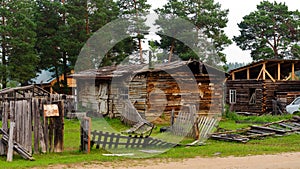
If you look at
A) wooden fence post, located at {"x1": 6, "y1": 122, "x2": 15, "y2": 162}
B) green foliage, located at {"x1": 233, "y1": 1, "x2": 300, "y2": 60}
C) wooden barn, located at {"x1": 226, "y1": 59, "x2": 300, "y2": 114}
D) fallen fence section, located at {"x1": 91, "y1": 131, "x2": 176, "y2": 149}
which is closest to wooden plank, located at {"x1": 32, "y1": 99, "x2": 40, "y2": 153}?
wooden fence post, located at {"x1": 6, "y1": 122, "x2": 15, "y2": 162}

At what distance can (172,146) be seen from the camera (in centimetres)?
1775

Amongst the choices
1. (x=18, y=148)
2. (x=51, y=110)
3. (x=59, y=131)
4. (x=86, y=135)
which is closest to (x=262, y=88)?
(x=86, y=135)

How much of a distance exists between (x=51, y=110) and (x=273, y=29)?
43.3m

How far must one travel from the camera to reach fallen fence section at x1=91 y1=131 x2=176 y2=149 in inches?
657

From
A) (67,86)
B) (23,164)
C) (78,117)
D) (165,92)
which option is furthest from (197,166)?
(67,86)

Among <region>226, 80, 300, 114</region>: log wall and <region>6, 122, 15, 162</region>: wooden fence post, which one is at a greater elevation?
<region>226, 80, 300, 114</region>: log wall

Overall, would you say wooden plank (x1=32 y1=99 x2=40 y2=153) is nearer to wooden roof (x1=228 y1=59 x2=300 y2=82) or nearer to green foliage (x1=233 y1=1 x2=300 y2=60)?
wooden roof (x1=228 y1=59 x2=300 y2=82)

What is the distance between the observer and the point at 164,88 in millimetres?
28000

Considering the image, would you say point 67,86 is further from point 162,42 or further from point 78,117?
point 78,117

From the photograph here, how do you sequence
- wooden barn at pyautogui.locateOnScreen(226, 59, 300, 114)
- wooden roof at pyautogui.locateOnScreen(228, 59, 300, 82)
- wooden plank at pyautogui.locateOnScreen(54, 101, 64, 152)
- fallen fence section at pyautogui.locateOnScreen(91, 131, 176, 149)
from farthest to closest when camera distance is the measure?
wooden roof at pyautogui.locateOnScreen(228, 59, 300, 82) < wooden barn at pyautogui.locateOnScreen(226, 59, 300, 114) < fallen fence section at pyautogui.locateOnScreen(91, 131, 176, 149) < wooden plank at pyautogui.locateOnScreen(54, 101, 64, 152)

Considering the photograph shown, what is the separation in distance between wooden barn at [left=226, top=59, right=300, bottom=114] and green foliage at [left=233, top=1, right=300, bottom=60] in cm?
1247

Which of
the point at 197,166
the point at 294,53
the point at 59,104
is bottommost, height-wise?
the point at 197,166

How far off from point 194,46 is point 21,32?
703 inches

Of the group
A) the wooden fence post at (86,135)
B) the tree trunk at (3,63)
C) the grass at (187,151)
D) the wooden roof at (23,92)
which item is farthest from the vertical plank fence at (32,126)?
the tree trunk at (3,63)
